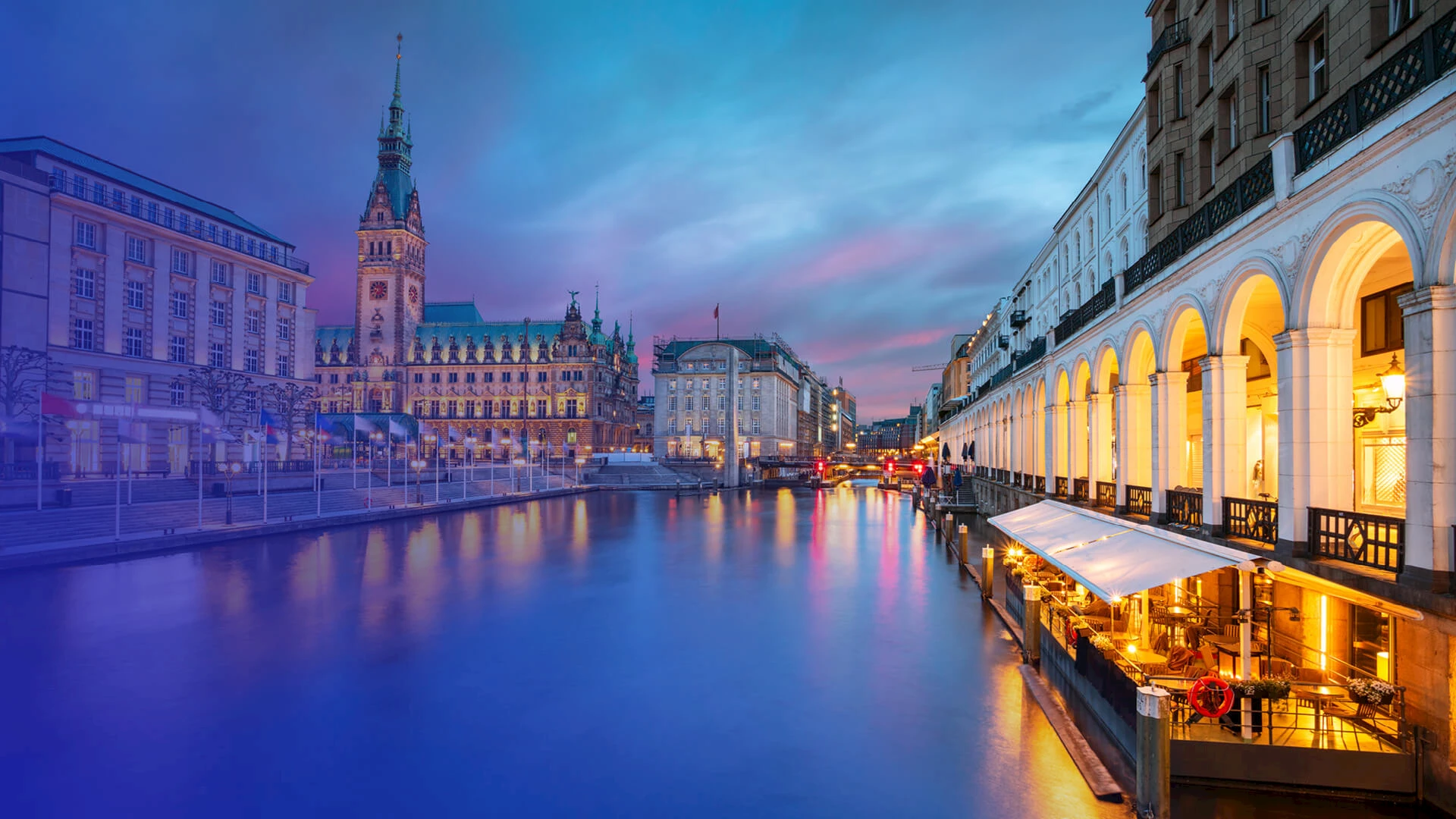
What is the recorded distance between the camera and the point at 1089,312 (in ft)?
91.8

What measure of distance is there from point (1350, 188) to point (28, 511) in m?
51.8

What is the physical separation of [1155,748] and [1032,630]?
969 cm

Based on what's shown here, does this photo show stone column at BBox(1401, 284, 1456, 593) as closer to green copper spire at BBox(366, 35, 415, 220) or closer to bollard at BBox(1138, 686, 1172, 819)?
bollard at BBox(1138, 686, 1172, 819)

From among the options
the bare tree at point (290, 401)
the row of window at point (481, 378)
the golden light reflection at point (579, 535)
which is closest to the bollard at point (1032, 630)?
the golden light reflection at point (579, 535)

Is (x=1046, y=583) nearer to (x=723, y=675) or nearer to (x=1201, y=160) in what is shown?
(x=723, y=675)

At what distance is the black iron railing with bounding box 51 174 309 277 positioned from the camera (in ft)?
198

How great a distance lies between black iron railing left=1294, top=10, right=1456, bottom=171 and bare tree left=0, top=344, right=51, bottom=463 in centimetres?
6071

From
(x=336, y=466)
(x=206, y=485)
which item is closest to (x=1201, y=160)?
(x=206, y=485)

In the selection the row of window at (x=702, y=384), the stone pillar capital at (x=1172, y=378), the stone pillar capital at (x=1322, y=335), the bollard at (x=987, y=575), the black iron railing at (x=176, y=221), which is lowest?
the bollard at (x=987, y=575)

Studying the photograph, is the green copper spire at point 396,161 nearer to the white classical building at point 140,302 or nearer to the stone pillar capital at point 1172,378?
the white classical building at point 140,302

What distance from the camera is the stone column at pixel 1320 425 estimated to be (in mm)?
12867

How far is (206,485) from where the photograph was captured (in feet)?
178

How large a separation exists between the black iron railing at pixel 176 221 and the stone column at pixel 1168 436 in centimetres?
7420

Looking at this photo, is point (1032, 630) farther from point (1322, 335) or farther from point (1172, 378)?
point (1322, 335)
